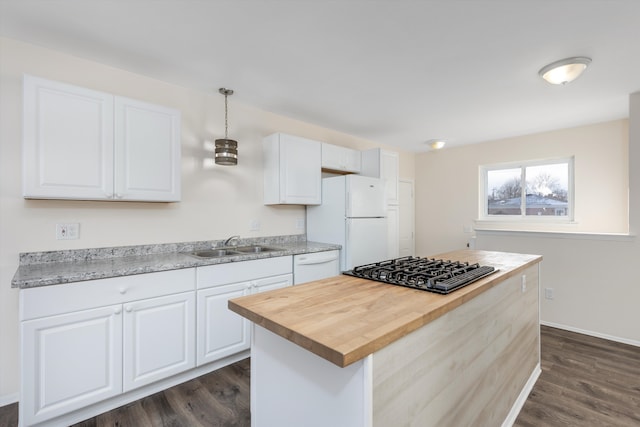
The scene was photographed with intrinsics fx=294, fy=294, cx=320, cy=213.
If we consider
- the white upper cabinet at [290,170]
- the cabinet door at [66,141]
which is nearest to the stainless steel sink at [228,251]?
the white upper cabinet at [290,170]

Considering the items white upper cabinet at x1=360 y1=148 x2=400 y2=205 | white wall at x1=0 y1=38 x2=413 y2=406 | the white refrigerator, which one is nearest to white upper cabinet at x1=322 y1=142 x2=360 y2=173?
white upper cabinet at x1=360 y1=148 x2=400 y2=205

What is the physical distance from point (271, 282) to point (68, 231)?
152 centimetres

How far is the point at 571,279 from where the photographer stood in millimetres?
3195

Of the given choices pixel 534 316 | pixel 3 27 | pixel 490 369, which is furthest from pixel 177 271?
pixel 534 316

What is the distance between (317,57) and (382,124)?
1776 millimetres

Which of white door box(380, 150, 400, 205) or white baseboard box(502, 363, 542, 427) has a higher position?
white door box(380, 150, 400, 205)

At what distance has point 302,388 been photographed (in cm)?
105

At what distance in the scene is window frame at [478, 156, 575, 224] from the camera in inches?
151

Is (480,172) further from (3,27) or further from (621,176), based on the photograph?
(3,27)

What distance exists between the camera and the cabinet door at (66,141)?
1.79 m

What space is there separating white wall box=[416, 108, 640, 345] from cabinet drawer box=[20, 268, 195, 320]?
11.6ft

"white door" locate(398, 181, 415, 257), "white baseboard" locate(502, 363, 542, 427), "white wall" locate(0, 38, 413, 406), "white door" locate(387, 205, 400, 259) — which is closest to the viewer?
"white baseboard" locate(502, 363, 542, 427)

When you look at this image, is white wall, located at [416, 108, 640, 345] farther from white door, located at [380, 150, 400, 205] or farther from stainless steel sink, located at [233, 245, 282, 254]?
stainless steel sink, located at [233, 245, 282, 254]

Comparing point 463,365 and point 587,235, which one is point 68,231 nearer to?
point 463,365
